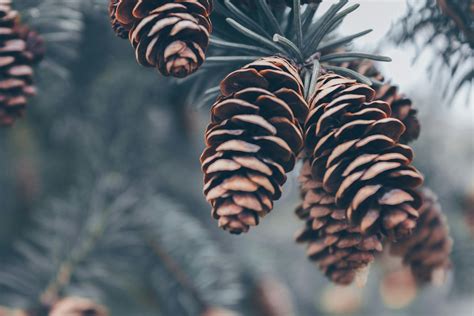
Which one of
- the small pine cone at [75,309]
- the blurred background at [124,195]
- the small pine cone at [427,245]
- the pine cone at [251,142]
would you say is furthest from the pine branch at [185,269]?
the pine cone at [251,142]

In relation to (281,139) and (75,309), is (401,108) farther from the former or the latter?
(75,309)

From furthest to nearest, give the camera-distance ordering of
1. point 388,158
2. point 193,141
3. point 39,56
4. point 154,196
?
point 193,141 < point 154,196 < point 39,56 < point 388,158

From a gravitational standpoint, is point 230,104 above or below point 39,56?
below

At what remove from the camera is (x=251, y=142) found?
15.5 inches

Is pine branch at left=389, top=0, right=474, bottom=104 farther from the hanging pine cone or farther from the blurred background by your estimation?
the hanging pine cone

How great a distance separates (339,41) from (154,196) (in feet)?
1.64

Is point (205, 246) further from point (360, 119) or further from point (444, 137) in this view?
point (444, 137)

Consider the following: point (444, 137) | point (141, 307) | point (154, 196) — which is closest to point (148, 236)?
point (154, 196)

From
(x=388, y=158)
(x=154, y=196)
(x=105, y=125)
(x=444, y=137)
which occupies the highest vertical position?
(x=444, y=137)

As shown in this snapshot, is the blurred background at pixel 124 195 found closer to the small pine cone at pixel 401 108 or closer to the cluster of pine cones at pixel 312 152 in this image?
the small pine cone at pixel 401 108

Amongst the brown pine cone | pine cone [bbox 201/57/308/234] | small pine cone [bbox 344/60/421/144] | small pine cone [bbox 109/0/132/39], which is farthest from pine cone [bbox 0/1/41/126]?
small pine cone [bbox 344/60/421/144]

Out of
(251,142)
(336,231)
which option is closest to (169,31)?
(251,142)

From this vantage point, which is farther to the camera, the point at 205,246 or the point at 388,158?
the point at 205,246

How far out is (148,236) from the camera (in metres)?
0.82
